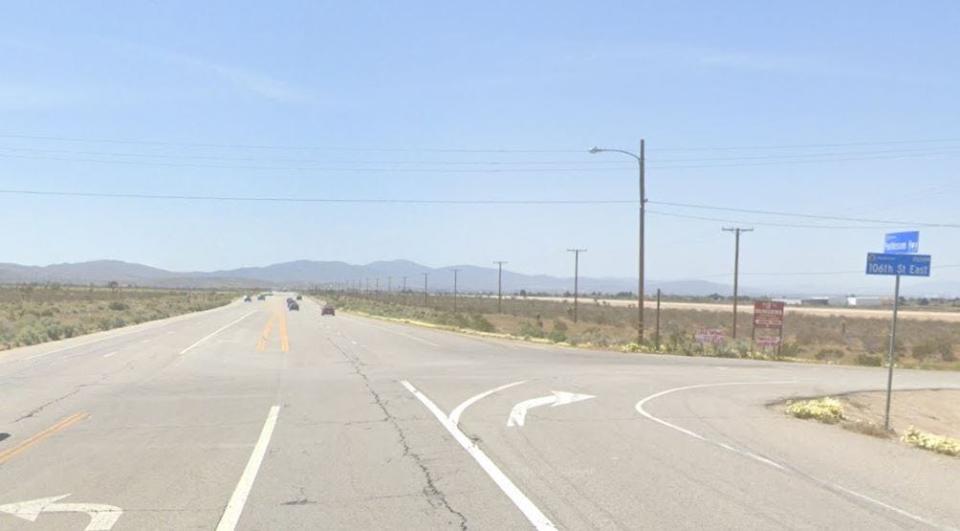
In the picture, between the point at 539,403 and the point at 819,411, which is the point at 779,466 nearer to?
the point at 819,411

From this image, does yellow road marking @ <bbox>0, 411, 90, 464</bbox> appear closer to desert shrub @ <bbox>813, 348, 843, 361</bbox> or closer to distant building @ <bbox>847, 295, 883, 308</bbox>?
desert shrub @ <bbox>813, 348, 843, 361</bbox>

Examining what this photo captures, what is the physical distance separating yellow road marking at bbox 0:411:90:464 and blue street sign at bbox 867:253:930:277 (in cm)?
1250

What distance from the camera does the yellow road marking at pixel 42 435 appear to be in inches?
438

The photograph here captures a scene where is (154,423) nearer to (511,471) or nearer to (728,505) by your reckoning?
(511,471)

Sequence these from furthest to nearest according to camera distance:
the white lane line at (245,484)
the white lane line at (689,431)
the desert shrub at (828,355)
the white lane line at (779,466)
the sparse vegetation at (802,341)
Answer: the desert shrub at (828,355), the sparse vegetation at (802,341), the white lane line at (689,431), the white lane line at (779,466), the white lane line at (245,484)

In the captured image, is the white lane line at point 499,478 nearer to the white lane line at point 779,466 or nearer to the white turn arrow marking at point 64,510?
the white lane line at point 779,466

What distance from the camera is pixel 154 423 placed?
45.9 feet

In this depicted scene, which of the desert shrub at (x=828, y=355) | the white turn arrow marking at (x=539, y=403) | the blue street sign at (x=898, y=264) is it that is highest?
the blue street sign at (x=898, y=264)

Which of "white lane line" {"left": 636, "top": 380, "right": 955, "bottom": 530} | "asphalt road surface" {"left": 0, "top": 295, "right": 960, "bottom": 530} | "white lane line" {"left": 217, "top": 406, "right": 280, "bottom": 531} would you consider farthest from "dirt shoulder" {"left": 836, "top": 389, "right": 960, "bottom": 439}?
"white lane line" {"left": 217, "top": 406, "right": 280, "bottom": 531}

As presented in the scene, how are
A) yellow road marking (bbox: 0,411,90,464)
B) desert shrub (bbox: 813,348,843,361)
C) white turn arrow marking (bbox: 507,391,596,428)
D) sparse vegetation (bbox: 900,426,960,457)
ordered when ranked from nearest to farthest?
yellow road marking (bbox: 0,411,90,464) < sparse vegetation (bbox: 900,426,960,457) < white turn arrow marking (bbox: 507,391,596,428) < desert shrub (bbox: 813,348,843,361)

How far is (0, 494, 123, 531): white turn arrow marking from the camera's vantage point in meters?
7.71

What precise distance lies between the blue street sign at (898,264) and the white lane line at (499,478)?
7.16 meters

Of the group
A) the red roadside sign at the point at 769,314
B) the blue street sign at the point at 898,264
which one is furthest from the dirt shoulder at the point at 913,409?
the red roadside sign at the point at 769,314

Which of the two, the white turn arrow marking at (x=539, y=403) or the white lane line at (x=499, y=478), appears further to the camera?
the white turn arrow marking at (x=539, y=403)
